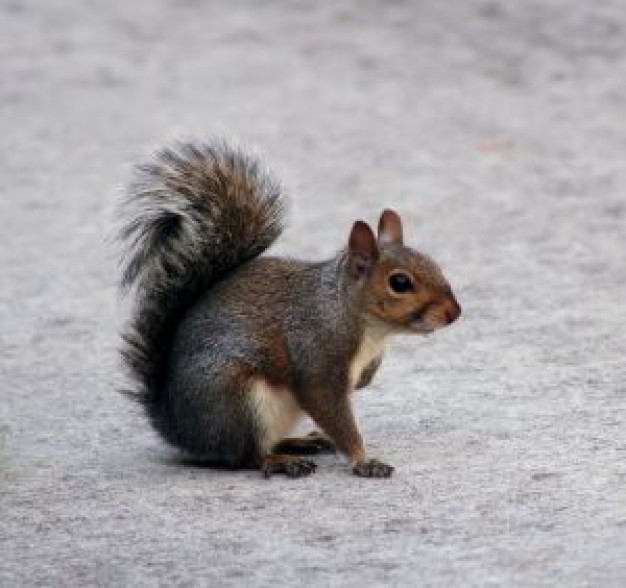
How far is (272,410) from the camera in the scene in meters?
4.38

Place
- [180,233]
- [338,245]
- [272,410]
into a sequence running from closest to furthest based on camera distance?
[272,410] < [180,233] < [338,245]

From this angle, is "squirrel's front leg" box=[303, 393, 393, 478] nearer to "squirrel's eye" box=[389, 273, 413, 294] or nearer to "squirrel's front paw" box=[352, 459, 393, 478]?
"squirrel's front paw" box=[352, 459, 393, 478]

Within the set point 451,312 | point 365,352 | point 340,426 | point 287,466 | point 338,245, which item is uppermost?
point 338,245

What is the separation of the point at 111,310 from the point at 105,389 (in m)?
0.90

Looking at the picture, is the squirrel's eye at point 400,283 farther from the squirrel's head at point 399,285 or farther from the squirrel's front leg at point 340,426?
the squirrel's front leg at point 340,426

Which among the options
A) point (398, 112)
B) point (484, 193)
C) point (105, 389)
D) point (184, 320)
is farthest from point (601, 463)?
point (398, 112)

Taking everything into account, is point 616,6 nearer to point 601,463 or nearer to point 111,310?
point 111,310

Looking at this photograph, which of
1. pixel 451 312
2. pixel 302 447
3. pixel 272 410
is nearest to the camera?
pixel 451 312

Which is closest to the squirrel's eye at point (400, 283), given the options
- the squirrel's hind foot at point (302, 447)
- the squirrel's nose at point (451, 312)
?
the squirrel's nose at point (451, 312)

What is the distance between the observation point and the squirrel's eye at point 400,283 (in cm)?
432

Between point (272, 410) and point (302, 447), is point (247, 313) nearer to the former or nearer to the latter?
point (272, 410)

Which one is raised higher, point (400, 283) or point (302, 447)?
point (400, 283)

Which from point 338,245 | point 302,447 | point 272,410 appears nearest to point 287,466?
point 272,410

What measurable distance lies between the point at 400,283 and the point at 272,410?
420 millimetres
